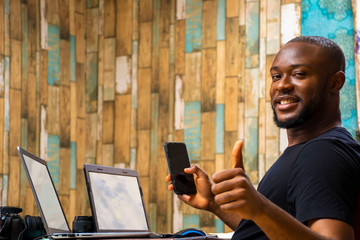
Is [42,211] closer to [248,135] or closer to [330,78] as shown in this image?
[330,78]

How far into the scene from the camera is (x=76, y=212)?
16.0 feet

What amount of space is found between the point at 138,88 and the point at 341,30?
180cm

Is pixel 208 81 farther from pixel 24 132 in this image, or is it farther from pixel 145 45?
pixel 24 132

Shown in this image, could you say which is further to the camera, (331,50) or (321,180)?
(331,50)

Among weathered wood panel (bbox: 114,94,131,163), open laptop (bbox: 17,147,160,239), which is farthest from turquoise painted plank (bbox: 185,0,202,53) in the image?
open laptop (bbox: 17,147,160,239)

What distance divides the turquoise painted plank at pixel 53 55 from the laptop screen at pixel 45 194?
2.67 meters

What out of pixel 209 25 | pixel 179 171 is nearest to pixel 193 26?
pixel 209 25

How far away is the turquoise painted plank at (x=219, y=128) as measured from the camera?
4410 mm

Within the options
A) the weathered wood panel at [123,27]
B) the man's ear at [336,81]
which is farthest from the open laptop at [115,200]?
the weathered wood panel at [123,27]

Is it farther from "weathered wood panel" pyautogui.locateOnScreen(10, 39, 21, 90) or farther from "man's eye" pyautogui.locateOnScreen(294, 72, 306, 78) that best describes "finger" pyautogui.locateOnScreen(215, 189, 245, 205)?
"weathered wood panel" pyautogui.locateOnScreen(10, 39, 21, 90)

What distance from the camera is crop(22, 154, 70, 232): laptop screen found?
6.37ft

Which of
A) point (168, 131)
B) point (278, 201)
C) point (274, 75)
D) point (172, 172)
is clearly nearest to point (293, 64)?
point (274, 75)

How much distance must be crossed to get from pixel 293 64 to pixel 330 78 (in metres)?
0.10

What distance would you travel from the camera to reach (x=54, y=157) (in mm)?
4695
